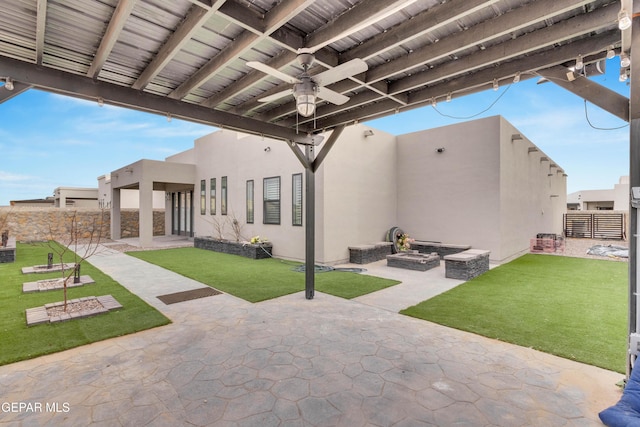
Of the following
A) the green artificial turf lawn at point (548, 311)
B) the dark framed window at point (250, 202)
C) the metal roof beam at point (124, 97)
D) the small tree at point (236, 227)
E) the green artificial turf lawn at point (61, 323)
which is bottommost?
the green artificial turf lawn at point (548, 311)

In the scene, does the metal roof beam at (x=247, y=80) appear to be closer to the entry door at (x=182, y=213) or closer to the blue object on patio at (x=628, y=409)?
the blue object on patio at (x=628, y=409)

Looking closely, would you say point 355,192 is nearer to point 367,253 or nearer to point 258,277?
point 367,253

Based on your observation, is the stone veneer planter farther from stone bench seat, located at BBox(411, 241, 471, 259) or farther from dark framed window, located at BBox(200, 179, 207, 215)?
stone bench seat, located at BBox(411, 241, 471, 259)

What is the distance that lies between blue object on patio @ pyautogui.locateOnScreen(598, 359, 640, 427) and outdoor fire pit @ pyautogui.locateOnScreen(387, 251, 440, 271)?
5878mm

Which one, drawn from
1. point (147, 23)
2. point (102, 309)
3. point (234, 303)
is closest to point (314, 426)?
point (234, 303)

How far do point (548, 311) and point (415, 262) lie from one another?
3.71m

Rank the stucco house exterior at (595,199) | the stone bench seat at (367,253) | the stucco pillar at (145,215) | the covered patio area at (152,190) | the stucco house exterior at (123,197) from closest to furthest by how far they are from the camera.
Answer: the stone bench seat at (367,253)
the stucco pillar at (145,215)
the covered patio area at (152,190)
the stucco house exterior at (123,197)
the stucco house exterior at (595,199)

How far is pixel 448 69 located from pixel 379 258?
284 inches

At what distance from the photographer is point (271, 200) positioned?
1106cm

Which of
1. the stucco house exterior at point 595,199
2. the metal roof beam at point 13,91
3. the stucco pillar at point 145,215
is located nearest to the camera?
the metal roof beam at point 13,91

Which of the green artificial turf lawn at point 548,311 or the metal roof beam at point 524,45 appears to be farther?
the green artificial turf lawn at point 548,311

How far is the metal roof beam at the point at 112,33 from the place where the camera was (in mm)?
2531

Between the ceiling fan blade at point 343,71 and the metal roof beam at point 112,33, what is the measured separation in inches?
65.9

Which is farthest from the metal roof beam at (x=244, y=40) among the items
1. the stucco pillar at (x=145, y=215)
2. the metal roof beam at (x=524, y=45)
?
the stucco pillar at (x=145, y=215)
